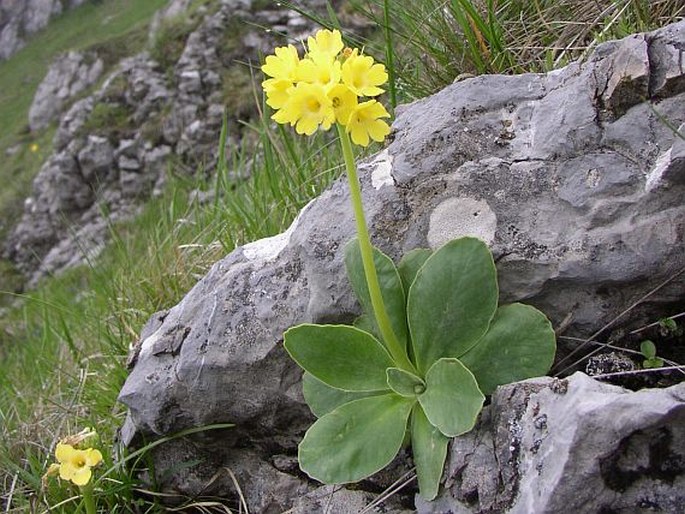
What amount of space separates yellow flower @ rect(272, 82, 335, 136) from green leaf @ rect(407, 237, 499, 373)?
14.1 inches

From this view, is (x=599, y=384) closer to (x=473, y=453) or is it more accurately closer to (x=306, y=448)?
(x=473, y=453)

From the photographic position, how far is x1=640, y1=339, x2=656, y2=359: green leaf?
4.56 feet

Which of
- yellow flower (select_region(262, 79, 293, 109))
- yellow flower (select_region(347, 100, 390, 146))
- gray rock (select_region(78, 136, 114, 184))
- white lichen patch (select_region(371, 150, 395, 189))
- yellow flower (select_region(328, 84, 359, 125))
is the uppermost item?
yellow flower (select_region(262, 79, 293, 109))

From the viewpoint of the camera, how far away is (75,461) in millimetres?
1733

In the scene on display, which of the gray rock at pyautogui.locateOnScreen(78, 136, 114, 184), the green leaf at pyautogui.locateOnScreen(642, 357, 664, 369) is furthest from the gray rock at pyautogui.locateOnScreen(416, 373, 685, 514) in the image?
the gray rock at pyautogui.locateOnScreen(78, 136, 114, 184)

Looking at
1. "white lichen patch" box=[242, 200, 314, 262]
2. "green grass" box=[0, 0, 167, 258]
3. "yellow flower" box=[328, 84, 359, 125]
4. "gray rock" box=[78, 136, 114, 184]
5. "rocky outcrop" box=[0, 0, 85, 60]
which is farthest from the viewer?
"rocky outcrop" box=[0, 0, 85, 60]

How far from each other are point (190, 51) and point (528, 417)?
11.7 meters

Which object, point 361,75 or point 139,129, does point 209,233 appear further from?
point 139,129

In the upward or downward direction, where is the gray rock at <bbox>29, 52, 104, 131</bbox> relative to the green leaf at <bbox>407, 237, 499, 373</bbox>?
downward

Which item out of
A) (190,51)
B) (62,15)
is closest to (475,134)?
(190,51)

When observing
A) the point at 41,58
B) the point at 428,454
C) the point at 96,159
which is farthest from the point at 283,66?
the point at 41,58

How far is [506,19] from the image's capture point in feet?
7.76

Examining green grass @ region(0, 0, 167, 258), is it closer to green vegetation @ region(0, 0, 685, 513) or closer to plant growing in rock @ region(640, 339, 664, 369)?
green vegetation @ region(0, 0, 685, 513)

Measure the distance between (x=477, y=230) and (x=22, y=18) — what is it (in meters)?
40.6
